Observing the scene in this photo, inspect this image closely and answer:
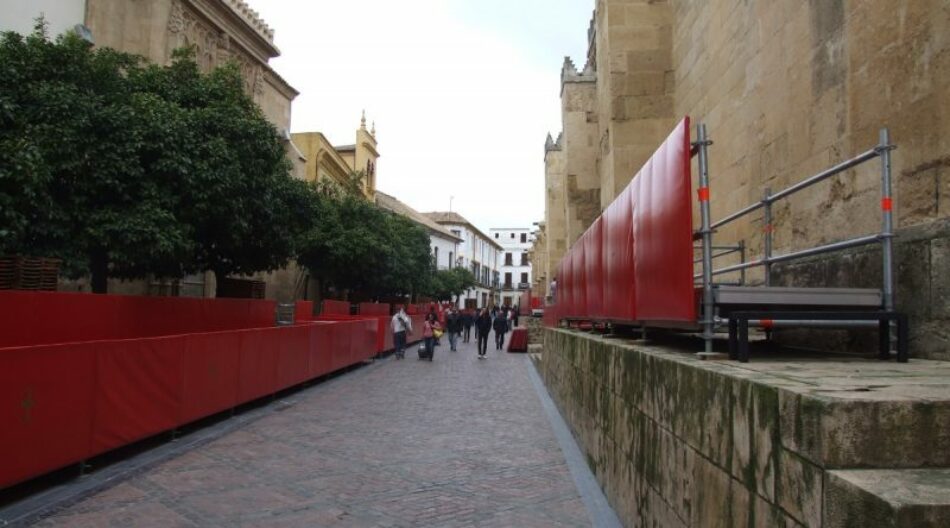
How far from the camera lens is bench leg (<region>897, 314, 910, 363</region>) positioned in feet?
12.0

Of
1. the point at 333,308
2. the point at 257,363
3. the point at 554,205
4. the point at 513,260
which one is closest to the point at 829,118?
the point at 257,363

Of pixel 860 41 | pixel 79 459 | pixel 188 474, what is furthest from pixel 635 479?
pixel 79 459

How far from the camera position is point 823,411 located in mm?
2162

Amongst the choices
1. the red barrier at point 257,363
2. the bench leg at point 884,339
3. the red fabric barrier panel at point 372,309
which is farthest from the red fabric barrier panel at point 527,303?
the bench leg at point 884,339

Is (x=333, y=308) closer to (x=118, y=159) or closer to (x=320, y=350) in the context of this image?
(x=320, y=350)

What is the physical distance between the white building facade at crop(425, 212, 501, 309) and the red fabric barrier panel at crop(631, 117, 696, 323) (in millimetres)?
72659

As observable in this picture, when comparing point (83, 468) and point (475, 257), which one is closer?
point (83, 468)

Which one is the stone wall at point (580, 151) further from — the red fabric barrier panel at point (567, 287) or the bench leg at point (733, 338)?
the bench leg at point (733, 338)

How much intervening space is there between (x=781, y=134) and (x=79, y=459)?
702 cm

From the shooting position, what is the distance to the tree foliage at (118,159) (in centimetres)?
1016

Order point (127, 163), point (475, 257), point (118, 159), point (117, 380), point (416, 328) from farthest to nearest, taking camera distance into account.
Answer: point (475, 257)
point (416, 328)
point (127, 163)
point (118, 159)
point (117, 380)

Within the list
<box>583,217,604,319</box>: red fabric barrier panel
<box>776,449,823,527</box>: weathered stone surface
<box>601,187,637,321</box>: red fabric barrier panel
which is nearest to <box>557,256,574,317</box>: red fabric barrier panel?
<box>583,217,604,319</box>: red fabric barrier panel

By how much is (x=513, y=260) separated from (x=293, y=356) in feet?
350

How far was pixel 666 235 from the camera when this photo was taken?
4246mm
